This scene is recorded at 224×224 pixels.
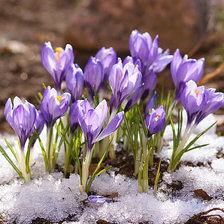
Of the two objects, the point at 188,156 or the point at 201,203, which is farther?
the point at 188,156

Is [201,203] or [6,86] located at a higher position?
[201,203]

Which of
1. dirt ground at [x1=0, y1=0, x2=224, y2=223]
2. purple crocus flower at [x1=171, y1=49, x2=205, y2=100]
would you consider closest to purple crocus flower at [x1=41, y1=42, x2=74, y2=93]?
purple crocus flower at [x1=171, y1=49, x2=205, y2=100]

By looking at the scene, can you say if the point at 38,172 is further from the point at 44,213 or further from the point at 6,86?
the point at 6,86

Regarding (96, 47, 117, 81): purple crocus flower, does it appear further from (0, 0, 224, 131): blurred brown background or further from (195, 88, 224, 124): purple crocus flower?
(0, 0, 224, 131): blurred brown background

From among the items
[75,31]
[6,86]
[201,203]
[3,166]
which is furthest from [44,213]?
[75,31]

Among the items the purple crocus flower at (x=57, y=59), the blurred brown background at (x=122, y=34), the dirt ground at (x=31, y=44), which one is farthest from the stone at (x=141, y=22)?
the purple crocus flower at (x=57, y=59)
